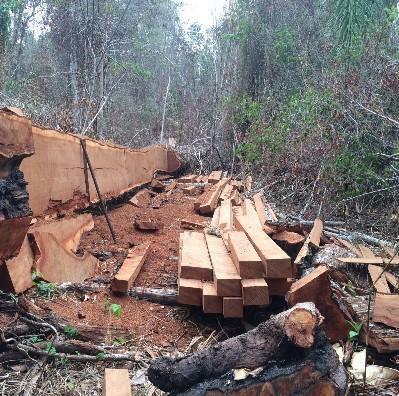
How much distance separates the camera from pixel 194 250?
3447 mm

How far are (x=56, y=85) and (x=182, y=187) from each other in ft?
23.6

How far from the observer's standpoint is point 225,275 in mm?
2855

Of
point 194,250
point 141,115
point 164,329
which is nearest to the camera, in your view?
point 164,329

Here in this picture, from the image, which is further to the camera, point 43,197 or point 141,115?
point 141,115

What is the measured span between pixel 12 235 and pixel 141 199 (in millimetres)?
4475

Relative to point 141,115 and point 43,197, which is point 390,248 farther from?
point 141,115

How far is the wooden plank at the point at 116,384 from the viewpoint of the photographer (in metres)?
1.89

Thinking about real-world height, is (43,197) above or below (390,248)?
above

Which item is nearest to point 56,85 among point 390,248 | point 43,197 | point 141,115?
point 141,115

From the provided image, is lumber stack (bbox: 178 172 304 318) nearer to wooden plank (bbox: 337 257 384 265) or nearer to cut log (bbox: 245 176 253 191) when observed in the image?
wooden plank (bbox: 337 257 384 265)

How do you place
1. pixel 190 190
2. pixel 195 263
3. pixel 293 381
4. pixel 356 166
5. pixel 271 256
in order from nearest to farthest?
pixel 293 381 < pixel 271 256 < pixel 195 263 < pixel 356 166 < pixel 190 190

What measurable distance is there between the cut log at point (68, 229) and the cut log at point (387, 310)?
239cm

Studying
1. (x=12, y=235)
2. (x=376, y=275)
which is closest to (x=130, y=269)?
(x=12, y=235)

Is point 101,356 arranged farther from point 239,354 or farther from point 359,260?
point 359,260
